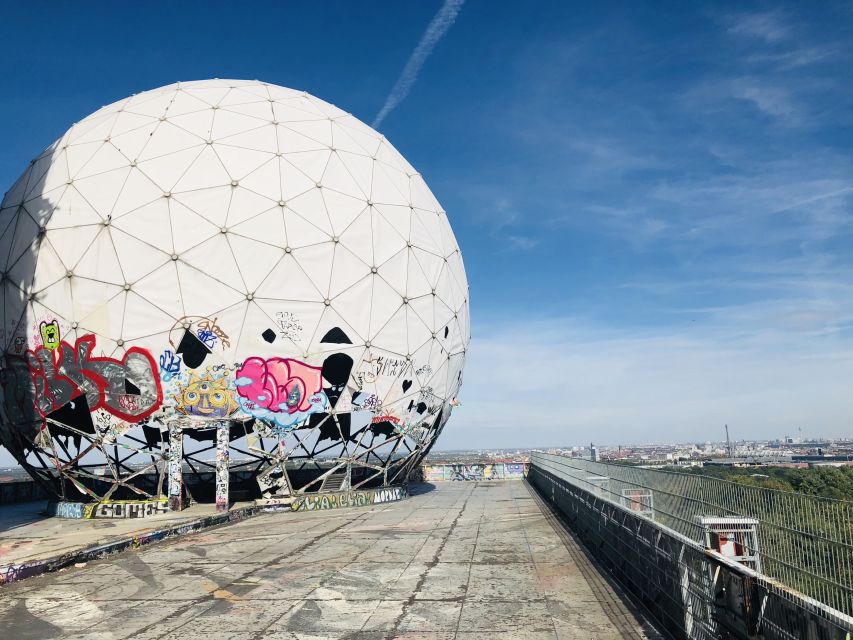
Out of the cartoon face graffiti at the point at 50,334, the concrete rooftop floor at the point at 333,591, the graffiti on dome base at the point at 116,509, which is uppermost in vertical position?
the cartoon face graffiti at the point at 50,334

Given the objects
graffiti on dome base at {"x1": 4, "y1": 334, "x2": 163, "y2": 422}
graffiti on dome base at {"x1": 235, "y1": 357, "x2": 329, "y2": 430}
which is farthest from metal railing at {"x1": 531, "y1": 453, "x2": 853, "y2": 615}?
graffiti on dome base at {"x1": 4, "y1": 334, "x2": 163, "y2": 422}

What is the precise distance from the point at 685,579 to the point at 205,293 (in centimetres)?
1654

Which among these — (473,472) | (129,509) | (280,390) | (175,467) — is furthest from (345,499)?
(473,472)

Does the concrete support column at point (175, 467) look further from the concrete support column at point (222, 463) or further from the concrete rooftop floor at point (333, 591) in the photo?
the concrete rooftop floor at point (333, 591)

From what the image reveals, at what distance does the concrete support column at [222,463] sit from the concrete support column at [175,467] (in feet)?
3.83

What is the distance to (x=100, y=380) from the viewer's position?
1959 cm

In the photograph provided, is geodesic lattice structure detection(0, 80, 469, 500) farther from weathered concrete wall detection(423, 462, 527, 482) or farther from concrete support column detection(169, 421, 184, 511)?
weathered concrete wall detection(423, 462, 527, 482)

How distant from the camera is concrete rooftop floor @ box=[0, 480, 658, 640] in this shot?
7.57m

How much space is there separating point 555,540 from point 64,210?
18.4 m

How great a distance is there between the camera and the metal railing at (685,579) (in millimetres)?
4688

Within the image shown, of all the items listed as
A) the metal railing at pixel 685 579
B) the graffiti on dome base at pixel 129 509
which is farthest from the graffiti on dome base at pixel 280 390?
the metal railing at pixel 685 579

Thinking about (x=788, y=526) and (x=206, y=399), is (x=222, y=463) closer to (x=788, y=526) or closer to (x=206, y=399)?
(x=206, y=399)

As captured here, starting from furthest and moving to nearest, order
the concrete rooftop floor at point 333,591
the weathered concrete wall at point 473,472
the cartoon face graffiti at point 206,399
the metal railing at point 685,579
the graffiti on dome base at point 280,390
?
1. the weathered concrete wall at point 473,472
2. the graffiti on dome base at point 280,390
3. the cartoon face graffiti at point 206,399
4. the concrete rooftop floor at point 333,591
5. the metal railing at point 685,579

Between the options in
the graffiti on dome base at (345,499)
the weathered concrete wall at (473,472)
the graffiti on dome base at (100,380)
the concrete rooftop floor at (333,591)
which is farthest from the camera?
the weathered concrete wall at (473,472)
